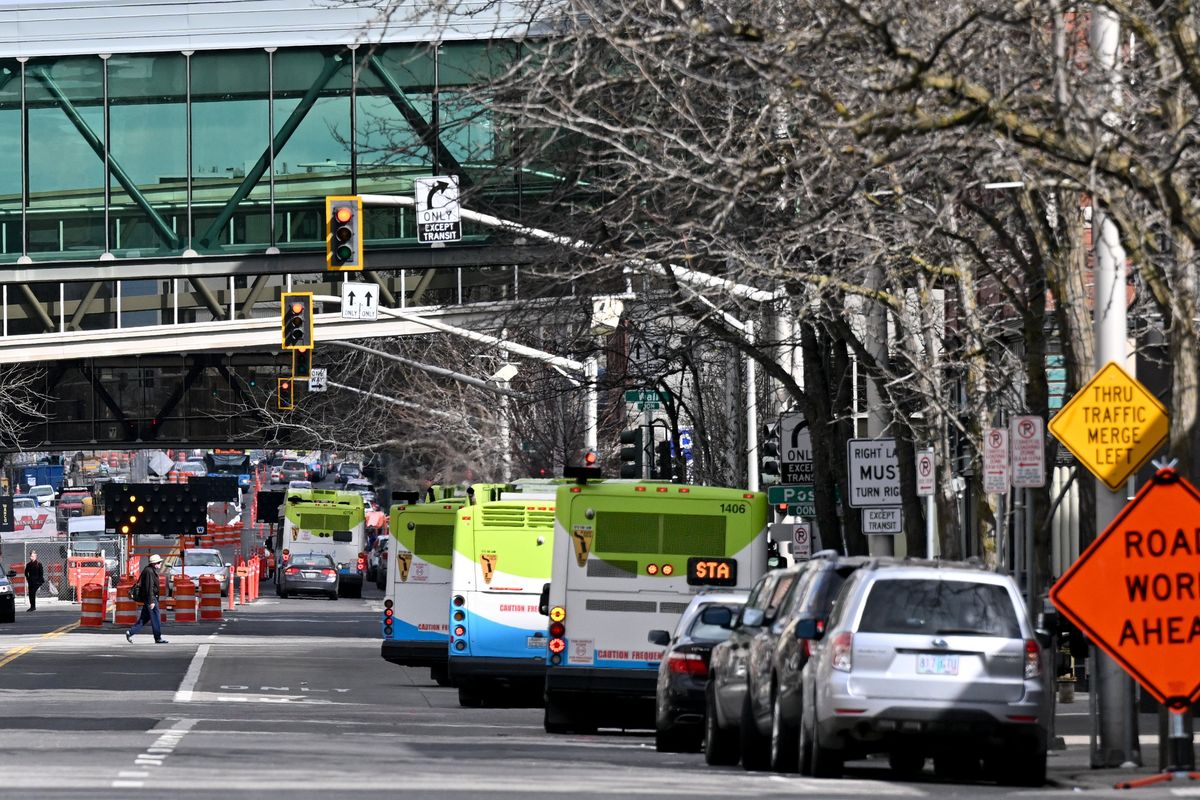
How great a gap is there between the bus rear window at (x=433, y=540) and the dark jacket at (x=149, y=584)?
12202 millimetres

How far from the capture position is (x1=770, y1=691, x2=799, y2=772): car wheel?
682 inches

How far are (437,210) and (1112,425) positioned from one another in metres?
12.0

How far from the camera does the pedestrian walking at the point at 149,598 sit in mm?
43312

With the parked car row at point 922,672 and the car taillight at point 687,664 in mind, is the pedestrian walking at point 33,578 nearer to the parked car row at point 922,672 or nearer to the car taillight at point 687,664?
the car taillight at point 687,664

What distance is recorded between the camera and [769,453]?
125 ft

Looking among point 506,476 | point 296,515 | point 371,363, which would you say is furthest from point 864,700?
point 296,515

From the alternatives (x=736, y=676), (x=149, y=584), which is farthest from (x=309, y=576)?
(x=736, y=676)

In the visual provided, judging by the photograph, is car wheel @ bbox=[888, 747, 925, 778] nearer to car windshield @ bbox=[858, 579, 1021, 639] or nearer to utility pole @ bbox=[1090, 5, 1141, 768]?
utility pole @ bbox=[1090, 5, 1141, 768]

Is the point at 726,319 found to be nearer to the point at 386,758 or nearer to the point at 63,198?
the point at 386,758

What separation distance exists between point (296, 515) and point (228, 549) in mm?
24199

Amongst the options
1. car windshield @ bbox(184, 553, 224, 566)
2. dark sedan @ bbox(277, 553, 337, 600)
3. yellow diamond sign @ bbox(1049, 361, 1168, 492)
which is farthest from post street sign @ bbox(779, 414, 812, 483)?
dark sedan @ bbox(277, 553, 337, 600)

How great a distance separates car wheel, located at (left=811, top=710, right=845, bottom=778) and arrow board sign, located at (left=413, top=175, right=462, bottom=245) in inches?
434

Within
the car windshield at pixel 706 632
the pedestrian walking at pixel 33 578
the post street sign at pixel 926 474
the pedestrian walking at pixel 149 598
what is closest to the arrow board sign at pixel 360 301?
the pedestrian walking at pixel 149 598

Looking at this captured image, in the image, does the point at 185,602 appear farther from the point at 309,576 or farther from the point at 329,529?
the point at 329,529
